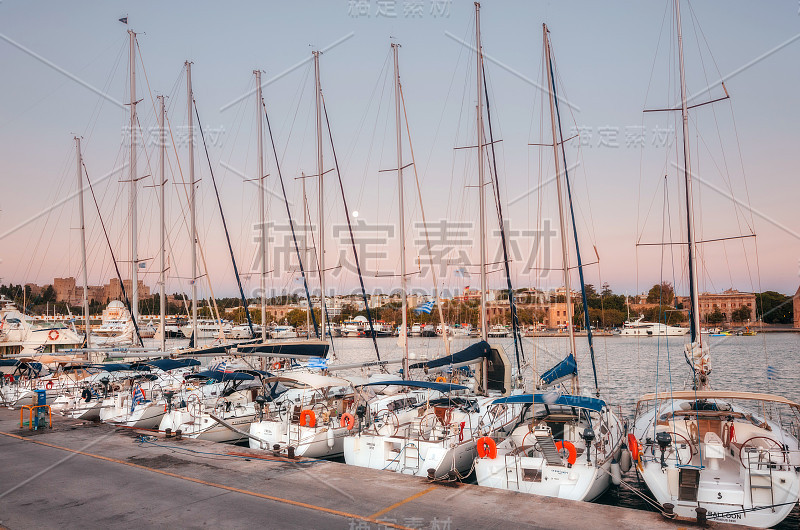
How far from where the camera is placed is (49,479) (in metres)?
13.9

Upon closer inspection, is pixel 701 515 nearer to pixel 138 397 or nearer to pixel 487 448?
pixel 487 448

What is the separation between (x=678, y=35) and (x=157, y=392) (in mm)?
26731

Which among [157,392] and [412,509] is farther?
[157,392]

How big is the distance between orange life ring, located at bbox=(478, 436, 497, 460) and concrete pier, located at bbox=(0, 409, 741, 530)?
1.12m

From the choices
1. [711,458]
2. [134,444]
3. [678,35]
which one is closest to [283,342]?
[134,444]

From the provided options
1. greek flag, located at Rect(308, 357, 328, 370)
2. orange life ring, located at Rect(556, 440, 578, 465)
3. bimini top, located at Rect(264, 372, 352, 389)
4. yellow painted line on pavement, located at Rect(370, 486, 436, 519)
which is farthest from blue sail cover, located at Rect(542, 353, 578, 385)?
greek flag, located at Rect(308, 357, 328, 370)

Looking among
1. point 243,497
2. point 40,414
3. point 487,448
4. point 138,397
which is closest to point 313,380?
point 243,497

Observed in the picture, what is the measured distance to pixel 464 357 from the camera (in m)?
24.2

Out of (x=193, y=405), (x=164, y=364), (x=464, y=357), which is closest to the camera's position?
(x=193, y=405)

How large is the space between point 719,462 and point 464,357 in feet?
38.1

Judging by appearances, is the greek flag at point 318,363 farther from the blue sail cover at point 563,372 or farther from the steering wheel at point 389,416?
the blue sail cover at point 563,372

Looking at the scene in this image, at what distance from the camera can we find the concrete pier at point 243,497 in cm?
1076

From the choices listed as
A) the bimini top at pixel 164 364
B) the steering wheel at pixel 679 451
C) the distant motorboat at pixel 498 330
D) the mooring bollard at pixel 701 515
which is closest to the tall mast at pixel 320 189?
the bimini top at pixel 164 364

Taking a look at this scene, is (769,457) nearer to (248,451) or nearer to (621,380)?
(248,451)
